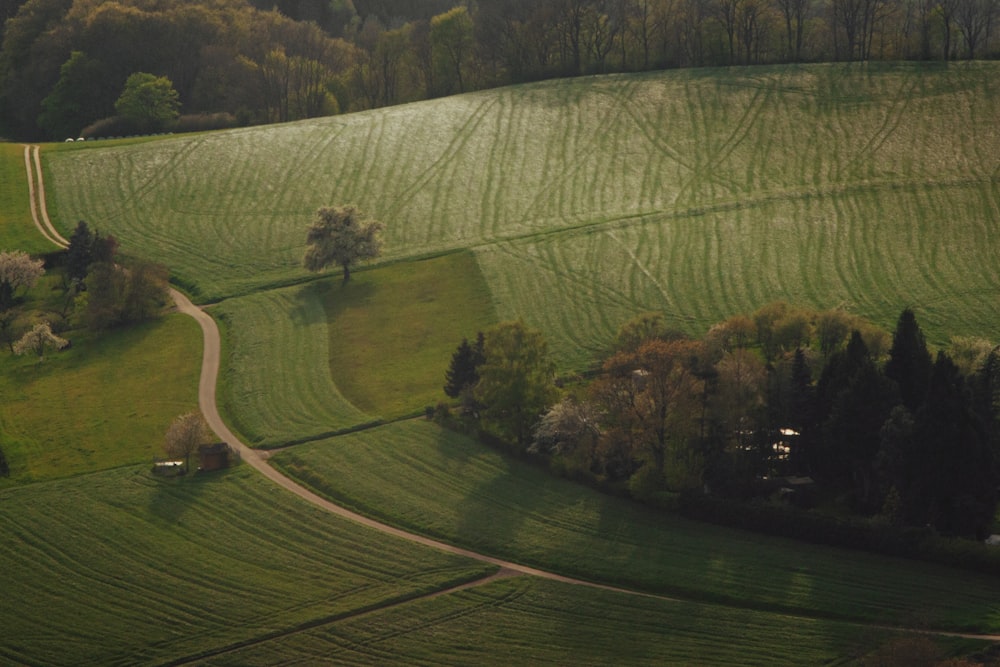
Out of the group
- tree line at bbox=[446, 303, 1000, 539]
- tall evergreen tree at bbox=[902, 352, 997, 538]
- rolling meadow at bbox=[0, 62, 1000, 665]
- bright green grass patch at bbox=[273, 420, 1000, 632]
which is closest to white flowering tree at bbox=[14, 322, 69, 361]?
rolling meadow at bbox=[0, 62, 1000, 665]

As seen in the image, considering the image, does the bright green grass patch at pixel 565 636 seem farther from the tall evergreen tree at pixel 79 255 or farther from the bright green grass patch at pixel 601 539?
the tall evergreen tree at pixel 79 255

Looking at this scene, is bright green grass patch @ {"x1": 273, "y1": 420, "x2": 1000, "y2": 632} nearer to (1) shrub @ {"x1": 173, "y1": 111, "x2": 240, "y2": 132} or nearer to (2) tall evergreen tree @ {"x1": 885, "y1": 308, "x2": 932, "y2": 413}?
(2) tall evergreen tree @ {"x1": 885, "y1": 308, "x2": 932, "y2": 413}

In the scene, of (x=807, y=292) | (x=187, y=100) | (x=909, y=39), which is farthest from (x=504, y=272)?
(x=187, y=100)

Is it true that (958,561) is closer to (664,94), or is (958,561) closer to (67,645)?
(67,645)

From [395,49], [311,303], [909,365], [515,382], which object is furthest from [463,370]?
[395,49]

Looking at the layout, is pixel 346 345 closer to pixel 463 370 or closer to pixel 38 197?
pixel 463 370

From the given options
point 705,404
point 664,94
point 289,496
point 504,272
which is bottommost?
point 289,496
